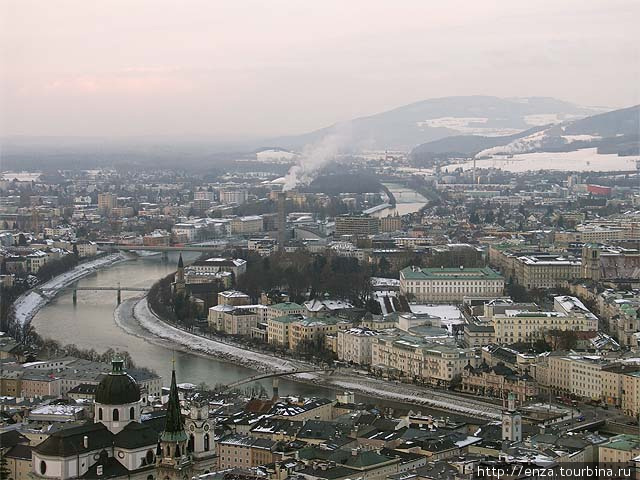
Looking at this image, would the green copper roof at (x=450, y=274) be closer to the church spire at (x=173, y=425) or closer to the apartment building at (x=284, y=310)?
the apartment building at (x=284, y=310)

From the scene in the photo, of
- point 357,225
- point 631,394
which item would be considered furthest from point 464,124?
point 631,394

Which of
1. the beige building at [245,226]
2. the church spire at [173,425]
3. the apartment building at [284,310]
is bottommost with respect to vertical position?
the beige building at [245,226]

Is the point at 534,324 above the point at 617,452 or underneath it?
underneath

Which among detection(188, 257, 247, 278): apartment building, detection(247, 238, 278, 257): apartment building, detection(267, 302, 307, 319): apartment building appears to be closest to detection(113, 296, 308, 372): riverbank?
detection(267, 302, 307, 319): apartment building

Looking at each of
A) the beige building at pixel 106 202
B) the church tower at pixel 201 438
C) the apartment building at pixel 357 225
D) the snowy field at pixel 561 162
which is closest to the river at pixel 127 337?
the church tower at pixel 201 438

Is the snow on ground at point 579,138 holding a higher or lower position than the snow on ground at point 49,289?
higher

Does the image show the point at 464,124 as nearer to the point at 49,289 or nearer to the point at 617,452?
the point at 49,289

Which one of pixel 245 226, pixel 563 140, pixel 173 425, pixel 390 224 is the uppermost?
pixel 173 425
